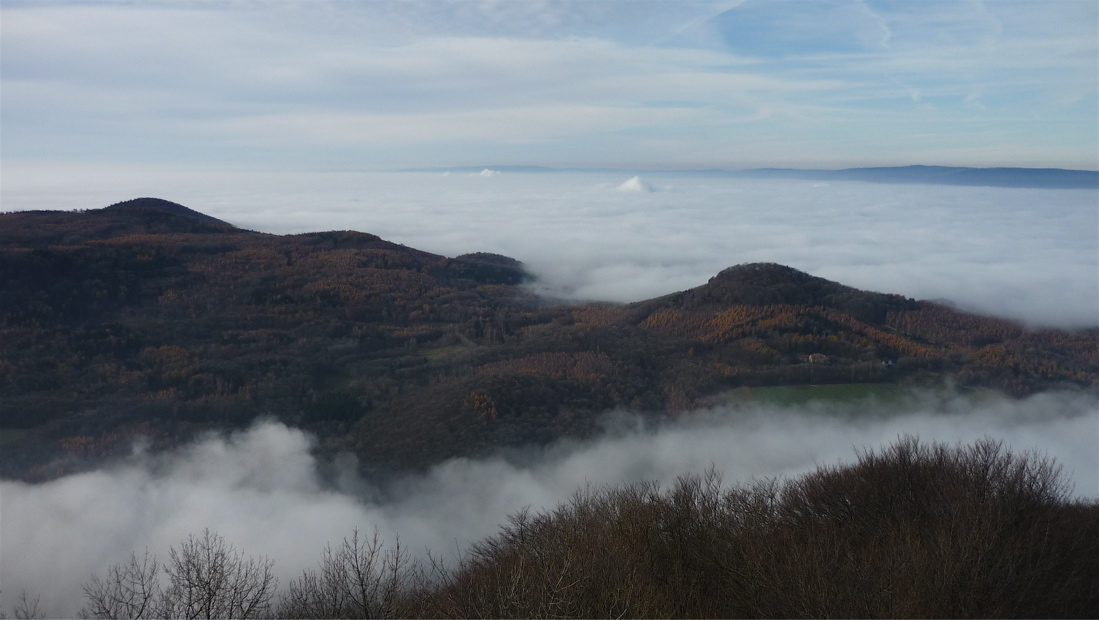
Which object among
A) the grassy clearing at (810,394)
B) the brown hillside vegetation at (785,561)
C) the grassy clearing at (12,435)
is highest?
the brown hillside vegetation at (785,561)

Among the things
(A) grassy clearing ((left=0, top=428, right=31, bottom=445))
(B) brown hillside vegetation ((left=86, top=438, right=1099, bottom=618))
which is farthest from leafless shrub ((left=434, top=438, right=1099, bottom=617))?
(A) grassy clearing ((left=0, top=428, right=31, bottom=445))

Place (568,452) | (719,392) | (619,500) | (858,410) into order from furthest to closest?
1. (719,392)
2. (858,410)
3. (568,452)
4. (619,500)

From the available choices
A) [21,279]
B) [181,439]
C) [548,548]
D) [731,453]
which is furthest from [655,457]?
[21,279]

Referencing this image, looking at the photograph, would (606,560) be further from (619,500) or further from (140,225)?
(140,225)

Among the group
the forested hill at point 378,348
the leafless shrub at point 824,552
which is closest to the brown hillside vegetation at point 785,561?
the leafless shrub at point 824,552

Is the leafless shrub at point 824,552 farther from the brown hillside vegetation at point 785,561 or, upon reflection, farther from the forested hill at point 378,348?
the forested hill at point 378,348

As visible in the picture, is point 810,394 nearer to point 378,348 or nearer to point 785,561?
point 785,561

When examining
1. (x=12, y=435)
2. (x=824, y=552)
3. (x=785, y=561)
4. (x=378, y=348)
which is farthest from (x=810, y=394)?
(x=12, y=435)
